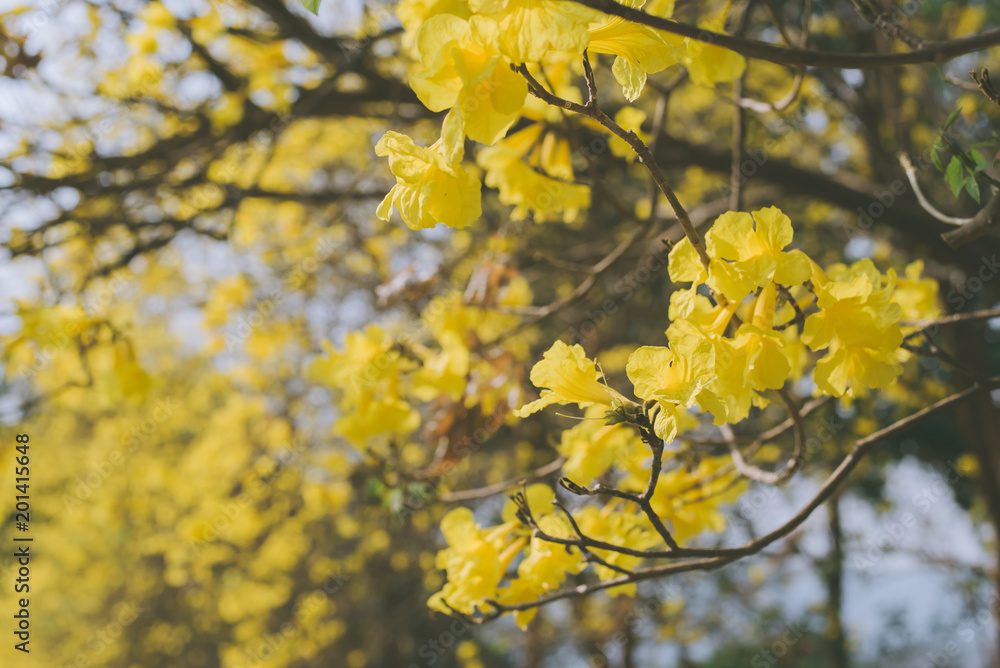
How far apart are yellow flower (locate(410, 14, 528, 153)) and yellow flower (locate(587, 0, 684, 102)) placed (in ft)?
0.53

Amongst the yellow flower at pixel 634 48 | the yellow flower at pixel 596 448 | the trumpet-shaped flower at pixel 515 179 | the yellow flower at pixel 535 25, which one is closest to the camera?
the yellow flower at pixel 535 25

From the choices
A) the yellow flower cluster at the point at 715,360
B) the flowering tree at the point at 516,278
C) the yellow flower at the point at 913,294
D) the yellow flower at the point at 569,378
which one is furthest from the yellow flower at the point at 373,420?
the yellow flower at the point at 913,294

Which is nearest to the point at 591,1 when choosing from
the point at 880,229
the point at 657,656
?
the point at 880,229

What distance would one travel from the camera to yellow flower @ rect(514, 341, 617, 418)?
102 cm

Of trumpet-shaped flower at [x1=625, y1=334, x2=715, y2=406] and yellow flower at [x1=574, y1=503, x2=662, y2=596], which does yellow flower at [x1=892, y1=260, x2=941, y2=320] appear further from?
trumpet-shaped flower at [x1=625, y1=334, x2=715, y2=406]

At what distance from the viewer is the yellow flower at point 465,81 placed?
0.78 m

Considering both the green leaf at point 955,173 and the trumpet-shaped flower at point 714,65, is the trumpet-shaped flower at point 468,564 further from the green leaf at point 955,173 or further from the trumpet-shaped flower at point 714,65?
the trumpet-shaped flower at point 714,65

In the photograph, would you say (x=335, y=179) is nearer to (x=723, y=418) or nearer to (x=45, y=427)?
(x=723, y=418)

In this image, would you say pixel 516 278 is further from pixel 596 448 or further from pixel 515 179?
pixel 596 448

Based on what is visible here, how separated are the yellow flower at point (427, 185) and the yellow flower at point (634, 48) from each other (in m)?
0.27

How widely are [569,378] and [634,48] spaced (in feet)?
1.73

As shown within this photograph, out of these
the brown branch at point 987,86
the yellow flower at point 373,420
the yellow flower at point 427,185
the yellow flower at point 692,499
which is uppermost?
the brown branch at point 987,86

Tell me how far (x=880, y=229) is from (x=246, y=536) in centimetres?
552

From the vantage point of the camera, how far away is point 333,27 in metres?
4.79
